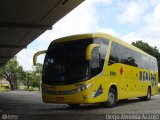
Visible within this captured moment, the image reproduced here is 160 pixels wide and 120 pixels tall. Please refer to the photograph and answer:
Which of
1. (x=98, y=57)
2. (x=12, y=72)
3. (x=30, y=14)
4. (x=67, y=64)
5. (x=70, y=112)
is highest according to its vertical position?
(x=30, y=14)

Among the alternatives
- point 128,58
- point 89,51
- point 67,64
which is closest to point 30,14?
point 128,58

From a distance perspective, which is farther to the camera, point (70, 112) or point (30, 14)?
point (30, 14)

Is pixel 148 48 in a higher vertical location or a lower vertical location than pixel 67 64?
higher

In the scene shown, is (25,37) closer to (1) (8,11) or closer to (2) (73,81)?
(1) (8,11)

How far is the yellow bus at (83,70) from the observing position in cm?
1662

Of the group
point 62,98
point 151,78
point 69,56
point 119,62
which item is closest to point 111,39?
point 119,62

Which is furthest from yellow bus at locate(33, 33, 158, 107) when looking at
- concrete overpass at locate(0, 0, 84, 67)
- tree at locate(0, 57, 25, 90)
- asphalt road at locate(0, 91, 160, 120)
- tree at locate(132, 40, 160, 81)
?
tree at locate(0, 57, 25, 90)

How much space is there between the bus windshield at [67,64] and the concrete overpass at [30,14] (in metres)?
4.08

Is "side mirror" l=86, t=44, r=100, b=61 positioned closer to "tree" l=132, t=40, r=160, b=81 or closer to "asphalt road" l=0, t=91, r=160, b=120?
"asphalt road" l=0, t=91, r=160, b=120

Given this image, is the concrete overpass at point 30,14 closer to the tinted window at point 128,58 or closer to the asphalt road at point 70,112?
the tinted window at point 128,58

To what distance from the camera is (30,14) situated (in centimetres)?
2470

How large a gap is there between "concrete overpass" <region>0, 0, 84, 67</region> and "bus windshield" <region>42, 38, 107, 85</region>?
4080 millimetres

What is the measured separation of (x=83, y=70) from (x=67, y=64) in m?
0.85

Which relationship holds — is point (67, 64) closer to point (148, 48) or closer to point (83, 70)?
point (83, 70)
